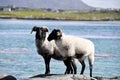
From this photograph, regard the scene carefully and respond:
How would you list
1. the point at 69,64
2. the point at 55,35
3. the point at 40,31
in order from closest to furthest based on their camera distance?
the point at 40,31, the point at 55,35, the point at 69,64

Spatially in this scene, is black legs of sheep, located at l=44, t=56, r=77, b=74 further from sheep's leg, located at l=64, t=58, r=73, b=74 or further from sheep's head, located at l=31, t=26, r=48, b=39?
sheep's head, located at l=31, t=26, r=48, b=39

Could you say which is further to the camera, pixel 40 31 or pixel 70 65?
pixel 70 65

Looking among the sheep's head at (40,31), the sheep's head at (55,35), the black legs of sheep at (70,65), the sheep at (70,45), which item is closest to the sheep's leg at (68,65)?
the black legs of sheep at (70,65)

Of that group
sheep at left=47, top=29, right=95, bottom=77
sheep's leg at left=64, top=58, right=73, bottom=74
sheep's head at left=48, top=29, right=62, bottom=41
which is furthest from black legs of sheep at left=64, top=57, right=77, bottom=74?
sheep's head at left=48, top=29, right=62, bottom=41

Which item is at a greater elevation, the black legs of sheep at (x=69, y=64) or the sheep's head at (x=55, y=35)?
the sheep's head at (x=55, y=35)

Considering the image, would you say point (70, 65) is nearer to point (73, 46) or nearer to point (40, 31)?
point (73, 46)

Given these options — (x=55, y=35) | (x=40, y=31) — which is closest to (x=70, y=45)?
(x=55, y=35)

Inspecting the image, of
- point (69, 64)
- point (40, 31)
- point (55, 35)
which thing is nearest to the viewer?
point (40, 31)

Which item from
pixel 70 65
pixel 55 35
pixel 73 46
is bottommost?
pixel 70 65

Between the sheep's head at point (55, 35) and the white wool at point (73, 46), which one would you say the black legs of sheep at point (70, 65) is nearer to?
the white wool at point (73, 46)

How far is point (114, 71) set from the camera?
3117cm

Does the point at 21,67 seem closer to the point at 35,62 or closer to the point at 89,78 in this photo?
the point at 35,62

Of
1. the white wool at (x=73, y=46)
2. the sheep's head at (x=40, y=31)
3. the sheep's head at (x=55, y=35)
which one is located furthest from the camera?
the white wool at (x=73, y=46)

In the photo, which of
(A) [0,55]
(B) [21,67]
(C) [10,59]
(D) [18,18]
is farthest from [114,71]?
(D) [18,18]
